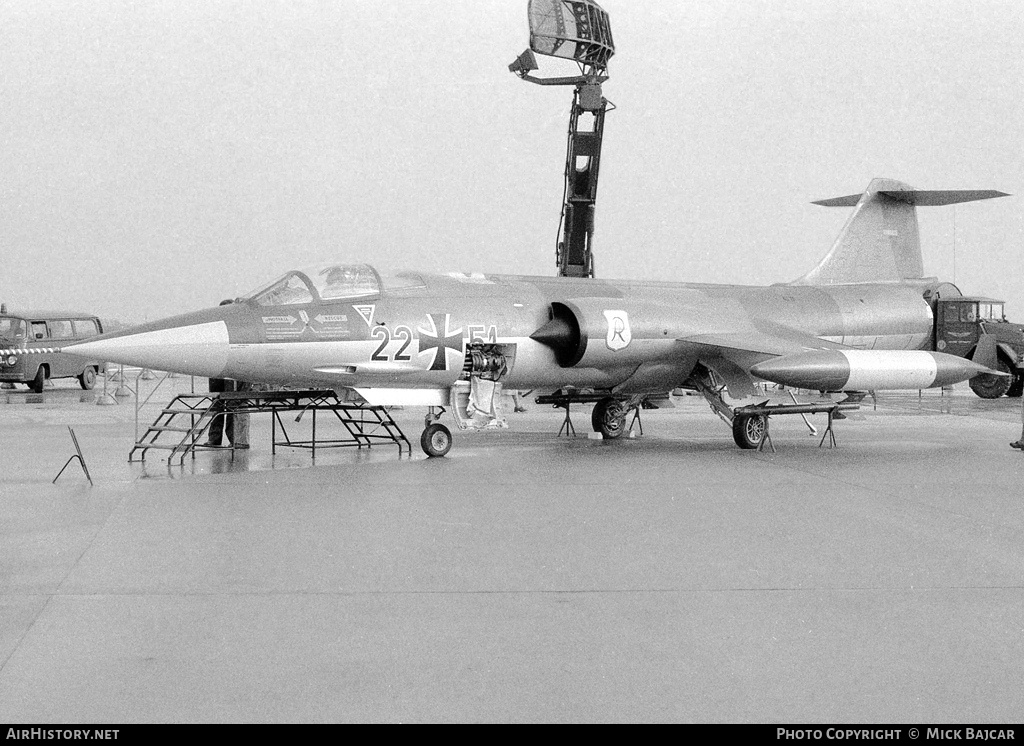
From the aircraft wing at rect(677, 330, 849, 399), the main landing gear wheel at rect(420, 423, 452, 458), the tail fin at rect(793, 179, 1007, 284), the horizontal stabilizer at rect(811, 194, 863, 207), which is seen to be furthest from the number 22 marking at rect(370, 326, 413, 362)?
the horizontal stabilizer at rect(811, 194, 863, 207)

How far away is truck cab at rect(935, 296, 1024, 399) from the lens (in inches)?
771

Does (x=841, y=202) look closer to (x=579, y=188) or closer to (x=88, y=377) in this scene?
(x=579, y=188)

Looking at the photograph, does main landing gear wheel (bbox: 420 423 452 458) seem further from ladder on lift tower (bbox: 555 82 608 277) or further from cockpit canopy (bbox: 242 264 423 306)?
ladder on lift tower (bbox: 555 82 608 277)

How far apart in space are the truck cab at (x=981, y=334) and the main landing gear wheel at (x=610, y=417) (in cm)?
629

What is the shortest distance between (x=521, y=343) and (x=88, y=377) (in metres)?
18.1

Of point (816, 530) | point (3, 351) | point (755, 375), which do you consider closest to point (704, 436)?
point (755, 375)

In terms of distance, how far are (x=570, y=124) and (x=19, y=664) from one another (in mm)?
20385

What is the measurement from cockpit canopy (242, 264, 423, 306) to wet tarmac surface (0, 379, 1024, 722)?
188 centimetres

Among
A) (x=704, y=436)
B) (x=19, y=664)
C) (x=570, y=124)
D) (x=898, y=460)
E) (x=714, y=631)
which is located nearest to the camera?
(x=19, y=664)

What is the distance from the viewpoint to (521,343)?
1166cm

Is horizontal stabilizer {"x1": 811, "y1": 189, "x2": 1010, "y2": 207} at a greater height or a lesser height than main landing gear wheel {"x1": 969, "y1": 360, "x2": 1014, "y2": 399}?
greater

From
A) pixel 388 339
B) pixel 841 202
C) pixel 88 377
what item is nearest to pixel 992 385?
pixel 841 202

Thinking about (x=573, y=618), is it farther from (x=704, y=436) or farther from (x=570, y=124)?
(x=570, y=124)
